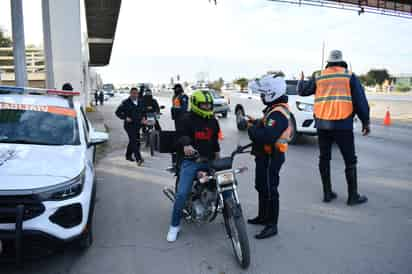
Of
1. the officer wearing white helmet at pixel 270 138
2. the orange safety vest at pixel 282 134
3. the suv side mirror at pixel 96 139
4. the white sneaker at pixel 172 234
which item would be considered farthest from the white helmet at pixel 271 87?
the suv side mirror at pixel 96 139

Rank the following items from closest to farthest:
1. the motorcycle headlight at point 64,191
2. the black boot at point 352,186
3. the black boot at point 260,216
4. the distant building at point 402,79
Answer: the motorcycle headlight at point 64,191 → the black boot at point 260,216 → the black boot at point 352,186 → the distant building at point 402,79

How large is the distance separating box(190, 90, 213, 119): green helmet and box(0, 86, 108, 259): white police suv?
133 cm

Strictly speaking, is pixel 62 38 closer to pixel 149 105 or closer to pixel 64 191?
pixel 149 105

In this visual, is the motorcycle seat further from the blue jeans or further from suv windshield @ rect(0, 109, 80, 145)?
suv windshield @ rect(0, 109, 80, 145)

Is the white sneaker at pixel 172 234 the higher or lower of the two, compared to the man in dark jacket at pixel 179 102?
lower

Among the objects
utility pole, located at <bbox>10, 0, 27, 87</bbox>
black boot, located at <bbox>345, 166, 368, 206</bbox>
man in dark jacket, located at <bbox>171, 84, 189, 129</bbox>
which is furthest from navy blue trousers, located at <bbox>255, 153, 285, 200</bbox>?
utility pole, located at <bbox>10, 0, 27, 87</bbox>

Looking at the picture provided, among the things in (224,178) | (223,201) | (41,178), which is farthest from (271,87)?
(41,178)

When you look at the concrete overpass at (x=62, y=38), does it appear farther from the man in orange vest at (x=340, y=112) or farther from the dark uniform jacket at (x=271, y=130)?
the dark uniform jacket at (x=271, y=130)

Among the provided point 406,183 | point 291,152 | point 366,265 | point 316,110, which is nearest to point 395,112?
point 291,152

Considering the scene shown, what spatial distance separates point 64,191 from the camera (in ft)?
10.8

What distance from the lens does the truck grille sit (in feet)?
9.89

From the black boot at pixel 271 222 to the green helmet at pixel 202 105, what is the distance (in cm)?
125

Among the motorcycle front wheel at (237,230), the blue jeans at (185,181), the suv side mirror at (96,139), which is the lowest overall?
the motorcycle front wheel at (237,230)

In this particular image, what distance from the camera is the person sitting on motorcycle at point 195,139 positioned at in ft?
13.2
